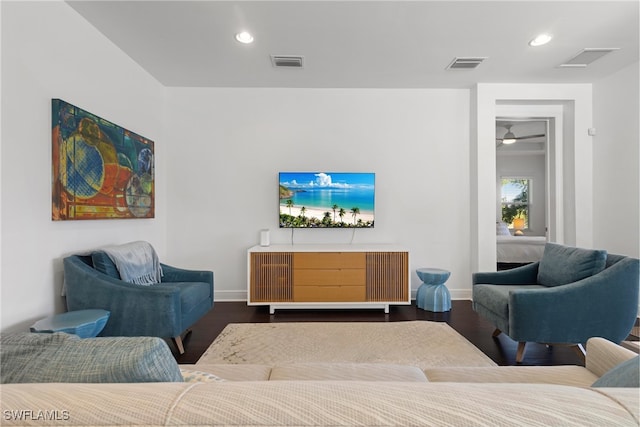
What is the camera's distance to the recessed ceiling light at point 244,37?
9.42 feet

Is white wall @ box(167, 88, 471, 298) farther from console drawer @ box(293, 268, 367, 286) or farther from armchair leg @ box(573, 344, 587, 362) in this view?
armchair leg @ box(573, 344, 587, 362)

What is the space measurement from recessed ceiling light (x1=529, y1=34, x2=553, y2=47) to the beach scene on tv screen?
2040mm

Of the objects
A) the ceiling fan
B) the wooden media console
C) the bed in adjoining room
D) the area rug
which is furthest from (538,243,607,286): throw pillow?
the ceiling fan

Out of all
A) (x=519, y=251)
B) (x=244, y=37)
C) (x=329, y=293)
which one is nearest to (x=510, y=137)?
(x=519, y=251)

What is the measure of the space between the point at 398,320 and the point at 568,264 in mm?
1586

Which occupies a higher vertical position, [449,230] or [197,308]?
[449,230]

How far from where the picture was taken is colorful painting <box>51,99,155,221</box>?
2328 mm

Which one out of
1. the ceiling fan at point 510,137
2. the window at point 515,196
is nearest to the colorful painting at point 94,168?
the ceiling fan at point 510,137

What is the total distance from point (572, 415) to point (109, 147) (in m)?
3.39

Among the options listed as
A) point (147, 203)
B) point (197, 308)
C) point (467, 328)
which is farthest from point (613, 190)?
point (147, 203)

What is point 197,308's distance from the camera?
2.82 m

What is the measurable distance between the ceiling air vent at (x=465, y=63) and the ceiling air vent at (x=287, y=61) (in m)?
1.61

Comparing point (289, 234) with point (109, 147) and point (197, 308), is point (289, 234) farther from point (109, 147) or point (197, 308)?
point (109, 147)

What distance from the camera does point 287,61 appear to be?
3406 millimetres
